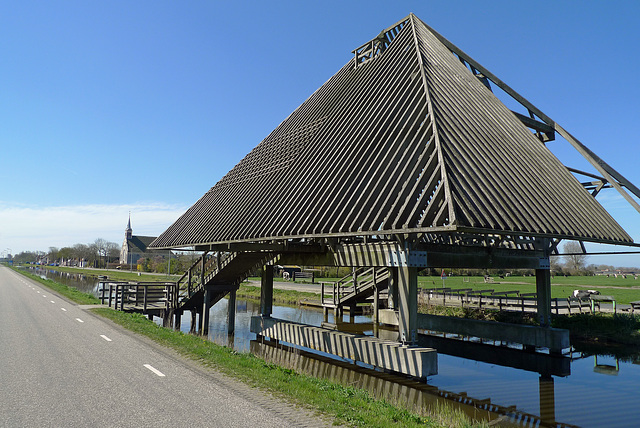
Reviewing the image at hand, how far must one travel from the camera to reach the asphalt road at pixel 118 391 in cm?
640

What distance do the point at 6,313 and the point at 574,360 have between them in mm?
24637

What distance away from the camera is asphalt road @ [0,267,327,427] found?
6402 mm

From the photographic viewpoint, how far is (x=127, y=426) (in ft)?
20.0

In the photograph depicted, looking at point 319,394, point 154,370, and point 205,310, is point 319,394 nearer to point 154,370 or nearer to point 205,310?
point 154,370

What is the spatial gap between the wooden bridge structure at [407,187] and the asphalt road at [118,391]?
520cm

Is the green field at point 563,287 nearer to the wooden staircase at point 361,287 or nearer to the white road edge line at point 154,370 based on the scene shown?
the wooden staircase at point 361,287

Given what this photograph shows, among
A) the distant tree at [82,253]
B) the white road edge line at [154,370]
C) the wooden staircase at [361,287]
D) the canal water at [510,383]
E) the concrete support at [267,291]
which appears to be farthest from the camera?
the distant tree at [82,253]

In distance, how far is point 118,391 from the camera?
305 inches

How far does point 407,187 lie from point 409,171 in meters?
0.72

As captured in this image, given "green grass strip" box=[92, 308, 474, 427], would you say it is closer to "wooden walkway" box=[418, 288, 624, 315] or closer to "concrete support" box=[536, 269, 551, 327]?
"concrete support" box=[536, 269, 551, 327]

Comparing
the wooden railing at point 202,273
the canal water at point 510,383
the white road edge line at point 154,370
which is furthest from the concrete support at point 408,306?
the wooden railing at point 202,273

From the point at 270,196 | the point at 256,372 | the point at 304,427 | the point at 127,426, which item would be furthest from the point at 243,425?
the point at 270,196

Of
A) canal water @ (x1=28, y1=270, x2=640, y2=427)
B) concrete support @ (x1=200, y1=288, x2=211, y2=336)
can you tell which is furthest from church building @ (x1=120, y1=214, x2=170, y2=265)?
canal water @ (x1=28, y1=270, x2=640, y2=427)

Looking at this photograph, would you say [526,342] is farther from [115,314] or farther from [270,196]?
[115,314]
